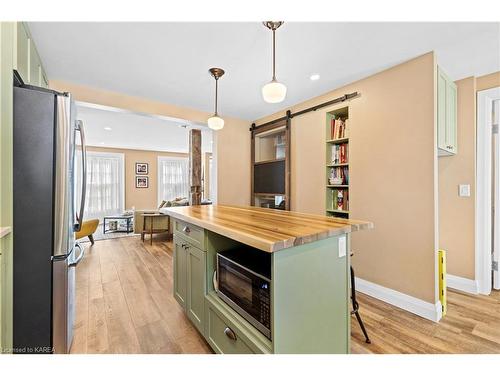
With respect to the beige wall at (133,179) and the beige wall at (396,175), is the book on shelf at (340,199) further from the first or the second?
the beige wall at (133,179)

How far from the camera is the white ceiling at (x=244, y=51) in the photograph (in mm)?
1701

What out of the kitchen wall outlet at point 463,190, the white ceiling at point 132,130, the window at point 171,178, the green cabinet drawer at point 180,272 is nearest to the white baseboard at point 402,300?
the kitchen wall outlet at point 463,190

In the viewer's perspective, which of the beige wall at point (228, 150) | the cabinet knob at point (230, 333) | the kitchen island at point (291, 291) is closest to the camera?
the kitchen island at point (291, 291)

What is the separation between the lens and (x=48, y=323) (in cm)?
143

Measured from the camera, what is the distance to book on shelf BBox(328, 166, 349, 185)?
279 centimetres

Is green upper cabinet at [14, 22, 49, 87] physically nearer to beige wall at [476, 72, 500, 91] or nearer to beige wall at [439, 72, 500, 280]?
beige wall at [439, 72, 500, 280]

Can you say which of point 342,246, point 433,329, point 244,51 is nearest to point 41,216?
point 342,246

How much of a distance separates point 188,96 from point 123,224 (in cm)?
494

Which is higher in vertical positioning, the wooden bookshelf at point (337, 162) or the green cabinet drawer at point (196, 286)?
the wooden bookshelf at point (337, 162)

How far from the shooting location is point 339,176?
2.85 metres

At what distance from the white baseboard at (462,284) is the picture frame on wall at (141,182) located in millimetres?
8011

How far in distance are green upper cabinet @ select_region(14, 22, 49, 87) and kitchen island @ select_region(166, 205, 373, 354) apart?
5.02ft

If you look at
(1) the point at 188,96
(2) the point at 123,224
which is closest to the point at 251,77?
(1) the point at 188,96

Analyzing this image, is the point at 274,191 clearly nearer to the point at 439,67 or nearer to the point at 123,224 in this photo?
the point at 439,67
